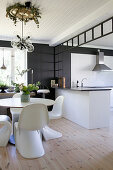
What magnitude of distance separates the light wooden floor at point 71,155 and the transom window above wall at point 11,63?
2773 millimetres

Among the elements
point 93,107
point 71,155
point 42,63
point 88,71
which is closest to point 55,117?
point 71,155

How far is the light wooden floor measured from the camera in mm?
2234

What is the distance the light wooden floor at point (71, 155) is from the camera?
2234mm

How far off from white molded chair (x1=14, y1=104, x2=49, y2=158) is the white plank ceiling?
6.08 ft

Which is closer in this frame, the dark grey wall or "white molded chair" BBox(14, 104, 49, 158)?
"white molded chair" BBox(14, 104, 49, 158)

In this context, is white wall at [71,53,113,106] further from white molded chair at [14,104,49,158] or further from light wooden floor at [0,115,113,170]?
white molded chair at [14,104,49,158]

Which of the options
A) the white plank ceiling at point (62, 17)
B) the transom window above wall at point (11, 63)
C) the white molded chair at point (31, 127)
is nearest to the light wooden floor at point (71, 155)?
the white molded chair at point (31, 127)

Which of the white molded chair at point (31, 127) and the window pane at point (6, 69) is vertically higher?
the window pane at point (6, 69)

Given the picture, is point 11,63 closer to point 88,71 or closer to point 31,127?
point 88,71

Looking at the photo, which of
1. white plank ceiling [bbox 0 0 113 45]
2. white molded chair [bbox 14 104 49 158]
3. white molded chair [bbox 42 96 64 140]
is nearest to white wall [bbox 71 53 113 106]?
white plank ceiling [bbox 0 0 113 45]

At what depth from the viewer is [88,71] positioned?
21.2 feet

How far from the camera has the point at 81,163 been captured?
7.59ft

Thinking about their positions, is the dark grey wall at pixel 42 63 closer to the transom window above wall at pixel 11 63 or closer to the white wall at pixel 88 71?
the transom window above wall at pixel 11 63

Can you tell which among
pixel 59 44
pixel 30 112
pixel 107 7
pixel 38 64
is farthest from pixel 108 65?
pixel 30 112
